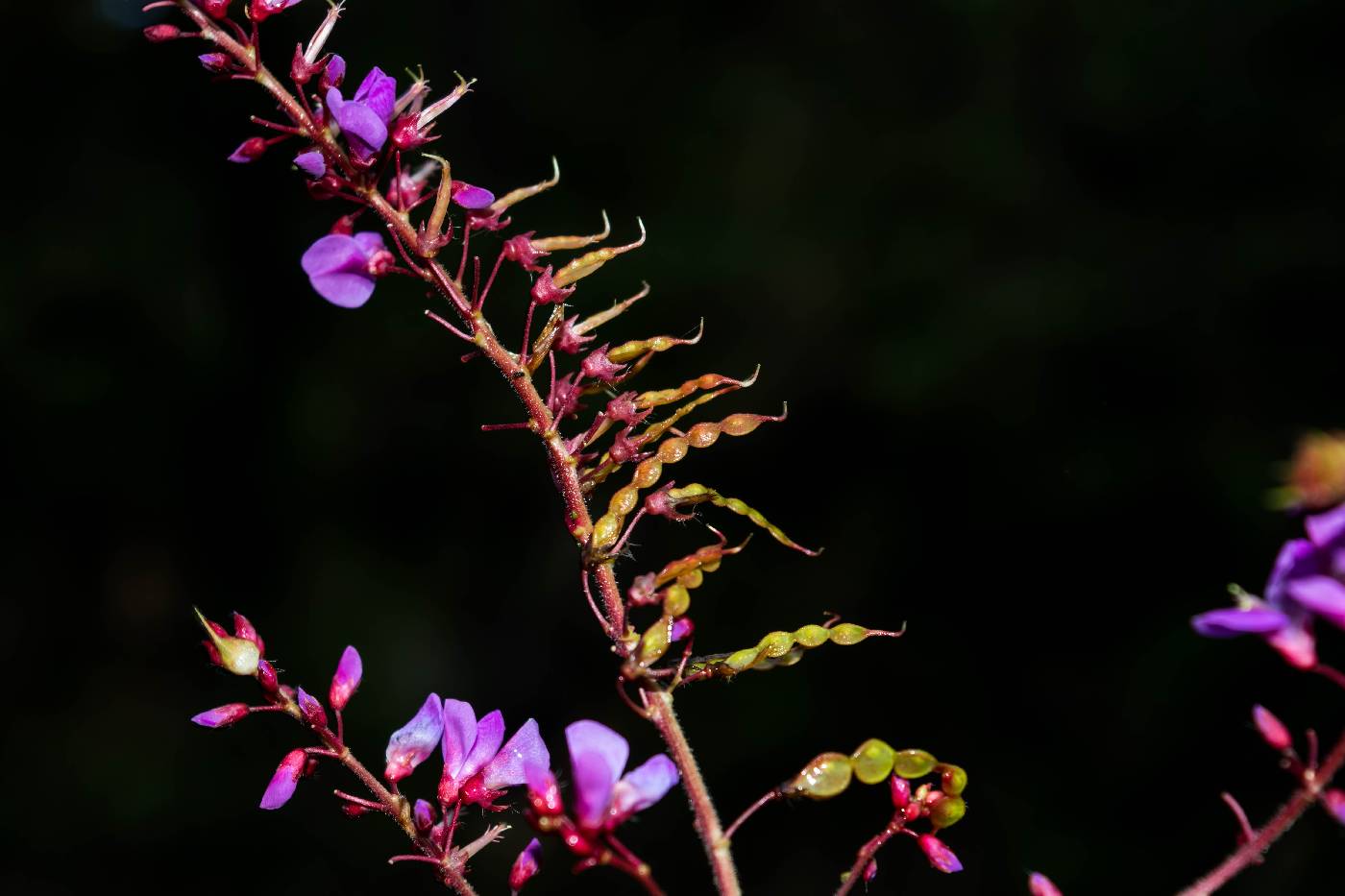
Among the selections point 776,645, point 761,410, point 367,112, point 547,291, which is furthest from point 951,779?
point 761,410

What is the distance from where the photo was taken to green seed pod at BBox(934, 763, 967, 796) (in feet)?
2.35

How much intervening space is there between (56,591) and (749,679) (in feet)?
8.85

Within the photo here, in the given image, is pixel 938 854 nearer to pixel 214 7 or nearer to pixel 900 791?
pixel 900 791

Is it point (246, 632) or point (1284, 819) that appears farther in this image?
point (246, 632)

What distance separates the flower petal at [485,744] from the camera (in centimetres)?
79

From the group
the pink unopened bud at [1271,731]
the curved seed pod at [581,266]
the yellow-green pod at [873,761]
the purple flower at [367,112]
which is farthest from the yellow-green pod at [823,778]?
the purple flower at [367,112]

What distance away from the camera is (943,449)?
3568 millimetres

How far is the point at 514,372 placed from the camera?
28.2 inches

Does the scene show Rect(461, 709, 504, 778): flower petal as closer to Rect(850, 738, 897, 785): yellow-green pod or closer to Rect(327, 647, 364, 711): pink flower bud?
Rect(327, 647, 364, 711): pink flower bud

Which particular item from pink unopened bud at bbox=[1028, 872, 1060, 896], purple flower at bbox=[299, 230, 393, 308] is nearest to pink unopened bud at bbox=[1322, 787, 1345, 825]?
pink unopened bud at bbox=[1028, 872, 1060, 896]

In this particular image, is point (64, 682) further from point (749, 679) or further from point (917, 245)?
point (917, 245)

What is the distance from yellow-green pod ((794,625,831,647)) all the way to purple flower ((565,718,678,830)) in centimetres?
11

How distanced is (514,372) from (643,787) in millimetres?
246

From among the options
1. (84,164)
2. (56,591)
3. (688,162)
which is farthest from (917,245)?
(56,591)
